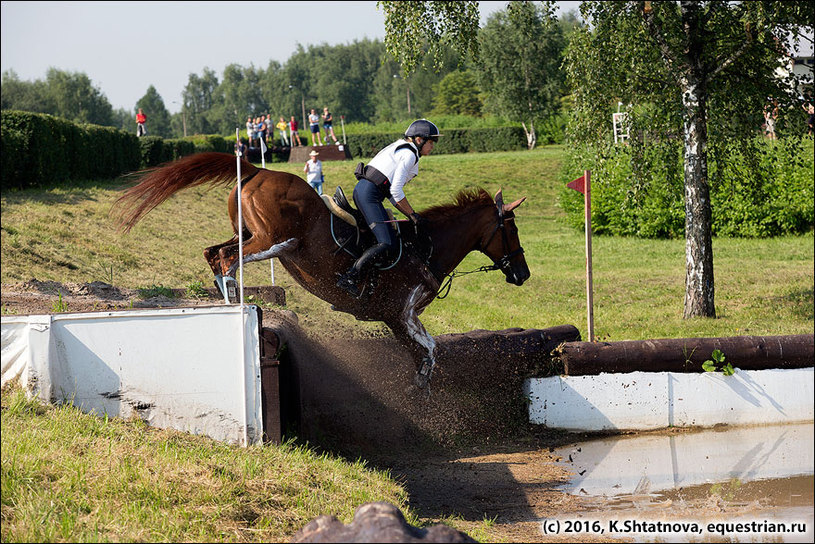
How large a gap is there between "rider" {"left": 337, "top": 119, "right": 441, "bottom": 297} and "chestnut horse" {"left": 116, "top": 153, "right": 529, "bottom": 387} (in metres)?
0.15

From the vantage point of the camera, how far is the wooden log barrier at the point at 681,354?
7547mm

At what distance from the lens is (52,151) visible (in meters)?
19.0

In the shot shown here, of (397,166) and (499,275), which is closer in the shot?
(397,166)

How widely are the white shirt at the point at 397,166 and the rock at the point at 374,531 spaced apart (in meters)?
4.11

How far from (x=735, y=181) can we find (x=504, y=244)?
→ 244 inches

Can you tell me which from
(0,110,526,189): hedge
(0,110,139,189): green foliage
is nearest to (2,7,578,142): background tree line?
(0,110,526,189): hedge

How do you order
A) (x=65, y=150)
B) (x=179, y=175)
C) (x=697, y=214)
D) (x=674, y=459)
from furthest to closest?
(x=65, y=150) → (x=697, y=214) → (x=179, y=175) → (x=674, y=459)

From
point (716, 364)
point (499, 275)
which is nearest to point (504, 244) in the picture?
point (716, 364)

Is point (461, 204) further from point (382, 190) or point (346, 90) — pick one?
point (346, 90)

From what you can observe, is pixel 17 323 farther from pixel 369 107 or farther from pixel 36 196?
pixel 369 107

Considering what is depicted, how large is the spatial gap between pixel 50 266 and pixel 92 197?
6621 millimetres

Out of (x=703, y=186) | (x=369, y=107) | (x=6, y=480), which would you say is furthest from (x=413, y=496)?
(x=369, y=107)

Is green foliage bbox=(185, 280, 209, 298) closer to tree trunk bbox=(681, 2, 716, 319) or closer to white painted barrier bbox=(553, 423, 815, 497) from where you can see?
white painted barrier bbox=(553, 423, 815, 497)

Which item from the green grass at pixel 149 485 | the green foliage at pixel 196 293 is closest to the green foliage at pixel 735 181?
the green foliage at pixel 196 293
